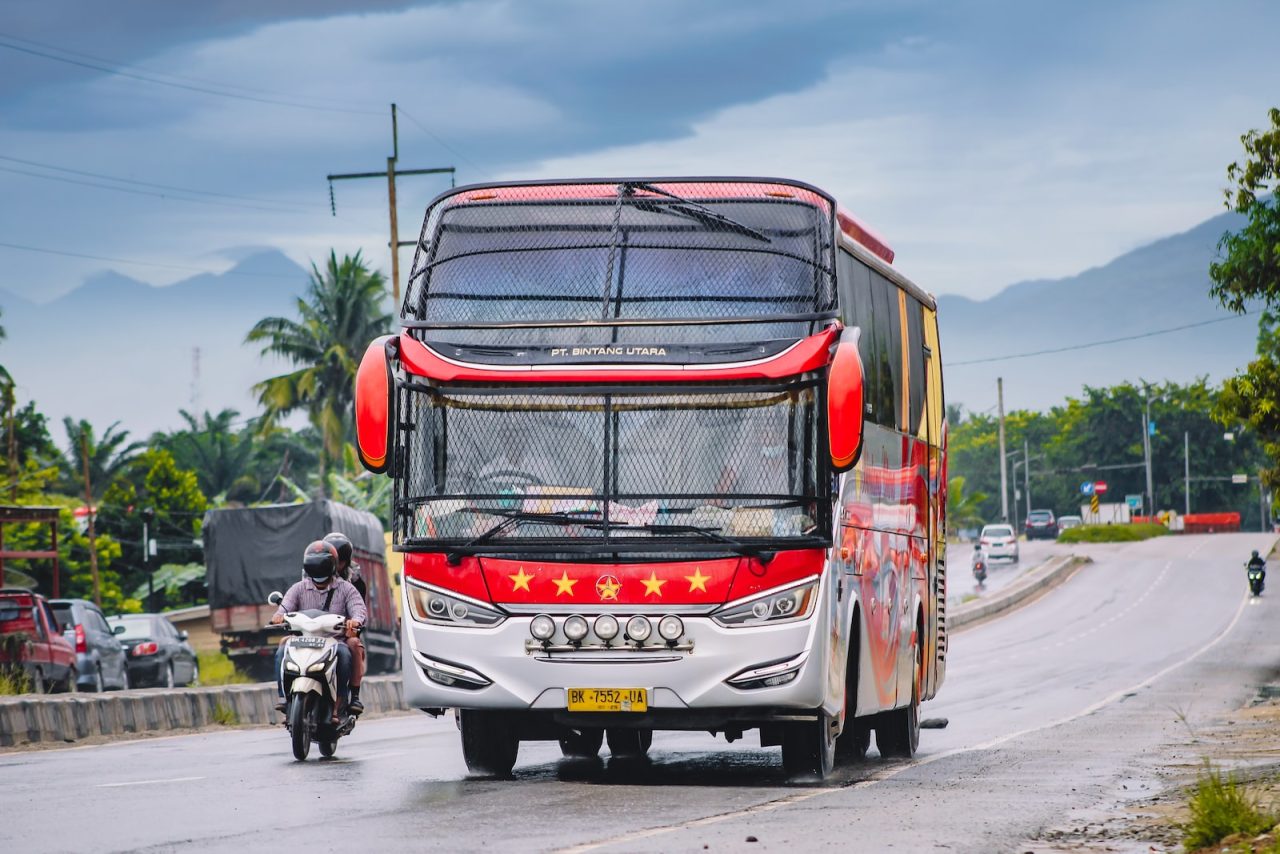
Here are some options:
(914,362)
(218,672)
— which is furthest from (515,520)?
(218,672)

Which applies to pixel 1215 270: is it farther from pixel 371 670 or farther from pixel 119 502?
pixel 119 502

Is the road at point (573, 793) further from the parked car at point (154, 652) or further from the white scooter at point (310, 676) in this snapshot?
the parked car at point (154, 652)

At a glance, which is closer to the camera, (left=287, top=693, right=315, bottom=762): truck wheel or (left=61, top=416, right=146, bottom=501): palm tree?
(left=287, top=693, right=315, bottom=762): truck wheel

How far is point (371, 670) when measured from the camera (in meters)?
42.2

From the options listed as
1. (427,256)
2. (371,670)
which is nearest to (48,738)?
(427,256)

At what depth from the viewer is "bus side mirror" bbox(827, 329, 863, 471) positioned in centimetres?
1155

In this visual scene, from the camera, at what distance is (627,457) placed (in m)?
11.9

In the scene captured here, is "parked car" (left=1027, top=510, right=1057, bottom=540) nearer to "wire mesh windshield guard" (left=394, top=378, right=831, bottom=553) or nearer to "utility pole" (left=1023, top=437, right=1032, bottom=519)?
"utility pole" (left=1023, top=437, right=1032, bottom=519)

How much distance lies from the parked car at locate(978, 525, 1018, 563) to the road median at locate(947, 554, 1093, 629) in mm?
2104

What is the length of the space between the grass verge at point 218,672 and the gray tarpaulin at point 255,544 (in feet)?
5.20

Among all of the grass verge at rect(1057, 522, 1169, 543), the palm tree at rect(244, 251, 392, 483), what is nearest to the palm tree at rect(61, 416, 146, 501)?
the palm tree at rect(244, 251, 392, 483)

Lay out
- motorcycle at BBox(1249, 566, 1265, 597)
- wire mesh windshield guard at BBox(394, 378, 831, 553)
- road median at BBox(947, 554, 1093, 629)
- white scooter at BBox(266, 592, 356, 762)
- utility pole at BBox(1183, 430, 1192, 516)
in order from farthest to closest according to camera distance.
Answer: utility pole at BBox(1183, 430, 1192, 516)
motorcycle at BBox(1249, 566, 1265, 597)
road median at BBox(947, 554, 1093, 629)
white scooter at BBox(266, 592, 356, 762)
wire mesh windshield guard at BBox(394, 378, 831, 553)

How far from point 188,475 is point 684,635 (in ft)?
222

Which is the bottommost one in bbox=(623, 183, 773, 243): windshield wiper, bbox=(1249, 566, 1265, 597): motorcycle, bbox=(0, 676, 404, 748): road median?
bbox=(1249, 566, 1265, 597): motorcycle
